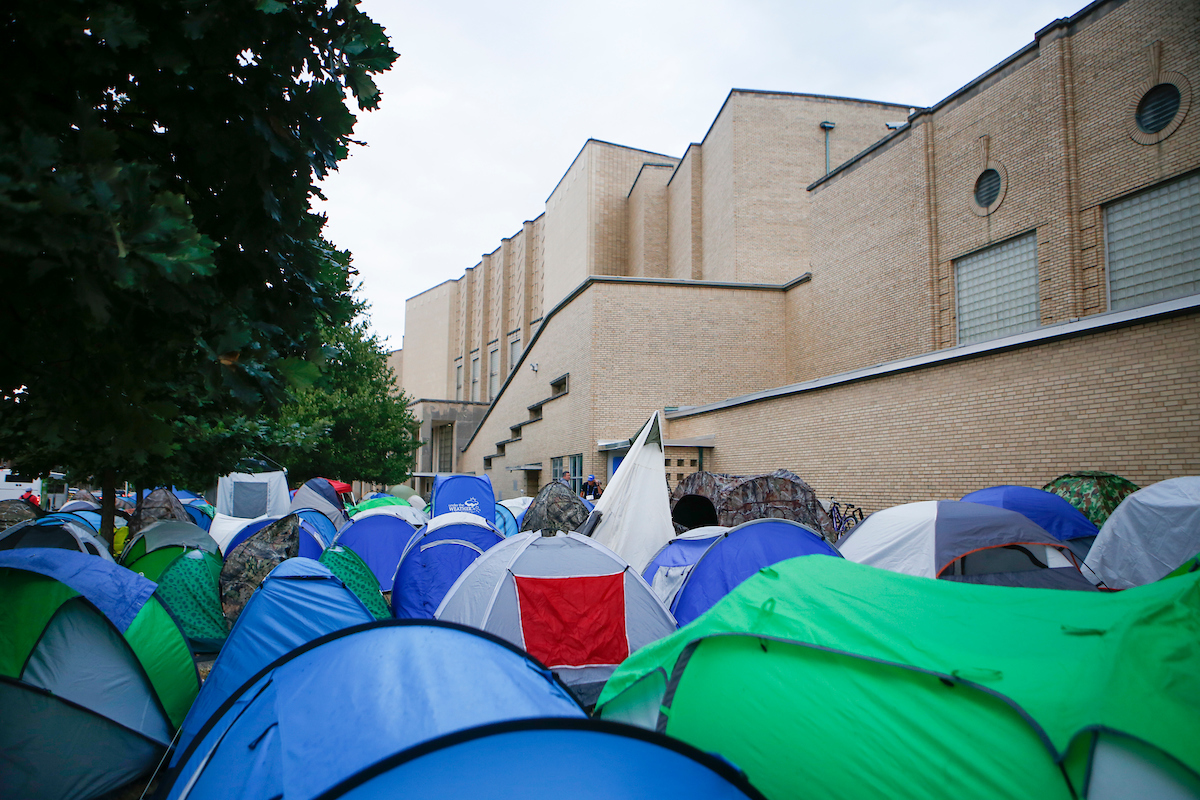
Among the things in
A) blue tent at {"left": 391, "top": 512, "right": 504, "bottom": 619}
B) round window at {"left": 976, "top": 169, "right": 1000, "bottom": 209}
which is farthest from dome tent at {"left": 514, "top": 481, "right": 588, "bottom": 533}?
round window at {"left": 976, "top": 169, "right": 1000, "bottom": 209}

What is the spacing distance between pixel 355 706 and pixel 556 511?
31.7 ft

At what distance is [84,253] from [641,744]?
8.22ft

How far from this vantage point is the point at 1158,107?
14.1 m

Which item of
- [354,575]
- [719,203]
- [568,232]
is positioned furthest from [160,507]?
[568,232]

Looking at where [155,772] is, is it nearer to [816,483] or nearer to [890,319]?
[816,483]

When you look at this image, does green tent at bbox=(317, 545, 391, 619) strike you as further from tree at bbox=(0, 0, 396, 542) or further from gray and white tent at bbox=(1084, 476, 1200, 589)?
gray and white tent at bbox=(1084, 476, 1200, 589)

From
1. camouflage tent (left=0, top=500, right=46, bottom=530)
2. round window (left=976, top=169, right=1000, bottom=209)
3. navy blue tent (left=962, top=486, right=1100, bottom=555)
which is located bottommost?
camouflage tent (left=0, top=500, right=46, bottom=530)

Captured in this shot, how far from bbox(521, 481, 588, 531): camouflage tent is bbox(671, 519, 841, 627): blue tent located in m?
4.65

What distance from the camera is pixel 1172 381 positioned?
32.2ft

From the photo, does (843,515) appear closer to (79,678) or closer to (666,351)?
(666,351)

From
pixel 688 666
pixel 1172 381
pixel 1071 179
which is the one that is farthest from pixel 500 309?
pixel 688 666

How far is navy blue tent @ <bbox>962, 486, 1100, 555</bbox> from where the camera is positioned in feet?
30.9

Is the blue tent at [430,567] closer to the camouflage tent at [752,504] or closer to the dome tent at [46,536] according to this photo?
the dome tent at [46,536]

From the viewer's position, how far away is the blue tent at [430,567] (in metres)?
8.99
